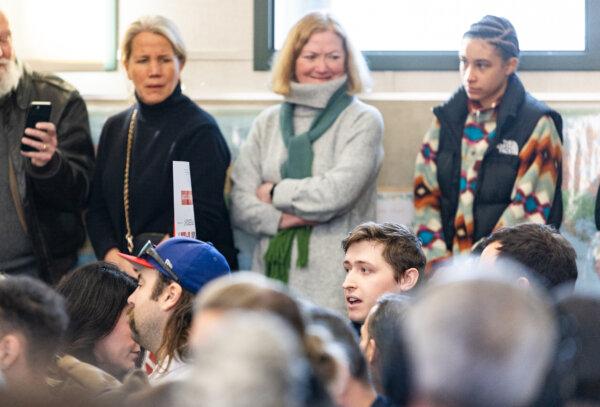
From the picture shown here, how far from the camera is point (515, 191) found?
6242mm

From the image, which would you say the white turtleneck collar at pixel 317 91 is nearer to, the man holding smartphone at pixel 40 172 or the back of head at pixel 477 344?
the man holding smartphone at pixel 40 172

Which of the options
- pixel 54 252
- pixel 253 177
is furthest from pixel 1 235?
pixel 253 177

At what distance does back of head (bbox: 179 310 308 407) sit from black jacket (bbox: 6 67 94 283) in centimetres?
448

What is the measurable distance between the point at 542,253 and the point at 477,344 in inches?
95.3

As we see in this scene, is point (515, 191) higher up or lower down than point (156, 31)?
lower down

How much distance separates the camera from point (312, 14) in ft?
21.5

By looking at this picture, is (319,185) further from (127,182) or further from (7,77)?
(7,77)

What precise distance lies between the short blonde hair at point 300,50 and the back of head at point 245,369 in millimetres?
4476

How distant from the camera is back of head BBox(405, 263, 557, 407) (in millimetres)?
2152

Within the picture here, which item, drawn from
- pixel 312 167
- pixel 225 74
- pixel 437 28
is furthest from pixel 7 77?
pixel 437 28

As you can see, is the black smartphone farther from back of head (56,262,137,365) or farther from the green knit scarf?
back of head (56,262,137,365)

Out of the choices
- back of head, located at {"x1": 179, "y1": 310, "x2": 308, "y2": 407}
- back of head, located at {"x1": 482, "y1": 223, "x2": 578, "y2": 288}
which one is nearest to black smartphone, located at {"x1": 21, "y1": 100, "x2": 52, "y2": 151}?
back of head, located at {"x1": 482, "y1": 223, "x2": 578, "y2": 288}

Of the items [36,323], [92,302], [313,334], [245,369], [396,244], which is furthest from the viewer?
[396,244]

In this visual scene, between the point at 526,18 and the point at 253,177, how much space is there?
189 centimetres
